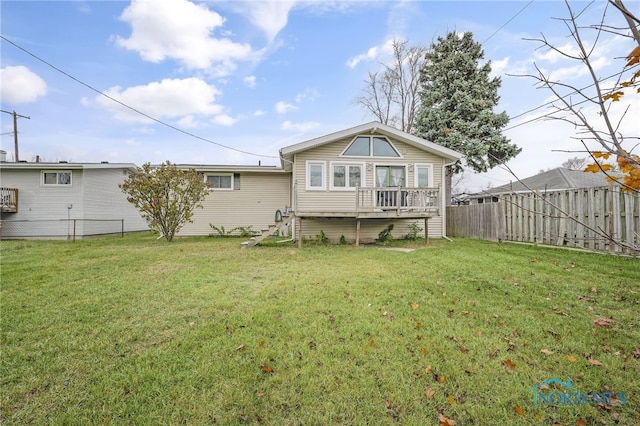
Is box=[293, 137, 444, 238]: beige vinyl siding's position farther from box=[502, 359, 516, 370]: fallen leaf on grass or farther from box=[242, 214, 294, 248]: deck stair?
box=[502, 359, 516, 370]: fallen leaf on grass

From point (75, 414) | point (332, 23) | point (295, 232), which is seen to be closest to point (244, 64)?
point (332, 23)

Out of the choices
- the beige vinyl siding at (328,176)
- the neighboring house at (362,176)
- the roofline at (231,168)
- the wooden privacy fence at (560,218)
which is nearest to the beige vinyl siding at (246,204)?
the roofline at (231,168)

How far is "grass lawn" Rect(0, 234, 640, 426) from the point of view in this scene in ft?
6.75

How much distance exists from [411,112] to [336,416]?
22.9m

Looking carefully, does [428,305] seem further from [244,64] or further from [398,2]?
[244,64]

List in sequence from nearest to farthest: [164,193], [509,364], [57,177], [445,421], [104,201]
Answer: [445,421]
[509,364]
[164,193]
[57,177]
[104,201]

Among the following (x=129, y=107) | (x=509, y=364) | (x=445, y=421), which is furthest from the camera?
(x=129, y=107)

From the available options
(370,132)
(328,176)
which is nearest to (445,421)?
(328,176)

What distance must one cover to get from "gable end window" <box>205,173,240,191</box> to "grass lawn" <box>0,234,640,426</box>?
8134mm

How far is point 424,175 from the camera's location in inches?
458

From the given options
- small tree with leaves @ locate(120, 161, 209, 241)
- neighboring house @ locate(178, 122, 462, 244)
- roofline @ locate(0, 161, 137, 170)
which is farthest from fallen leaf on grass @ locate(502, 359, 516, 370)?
roofline @ locate(0, 161, 137, 170)

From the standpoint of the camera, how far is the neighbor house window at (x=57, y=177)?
13758 millimetres

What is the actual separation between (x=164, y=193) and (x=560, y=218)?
1127cm

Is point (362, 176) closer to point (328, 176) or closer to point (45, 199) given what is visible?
point (328, 176)
